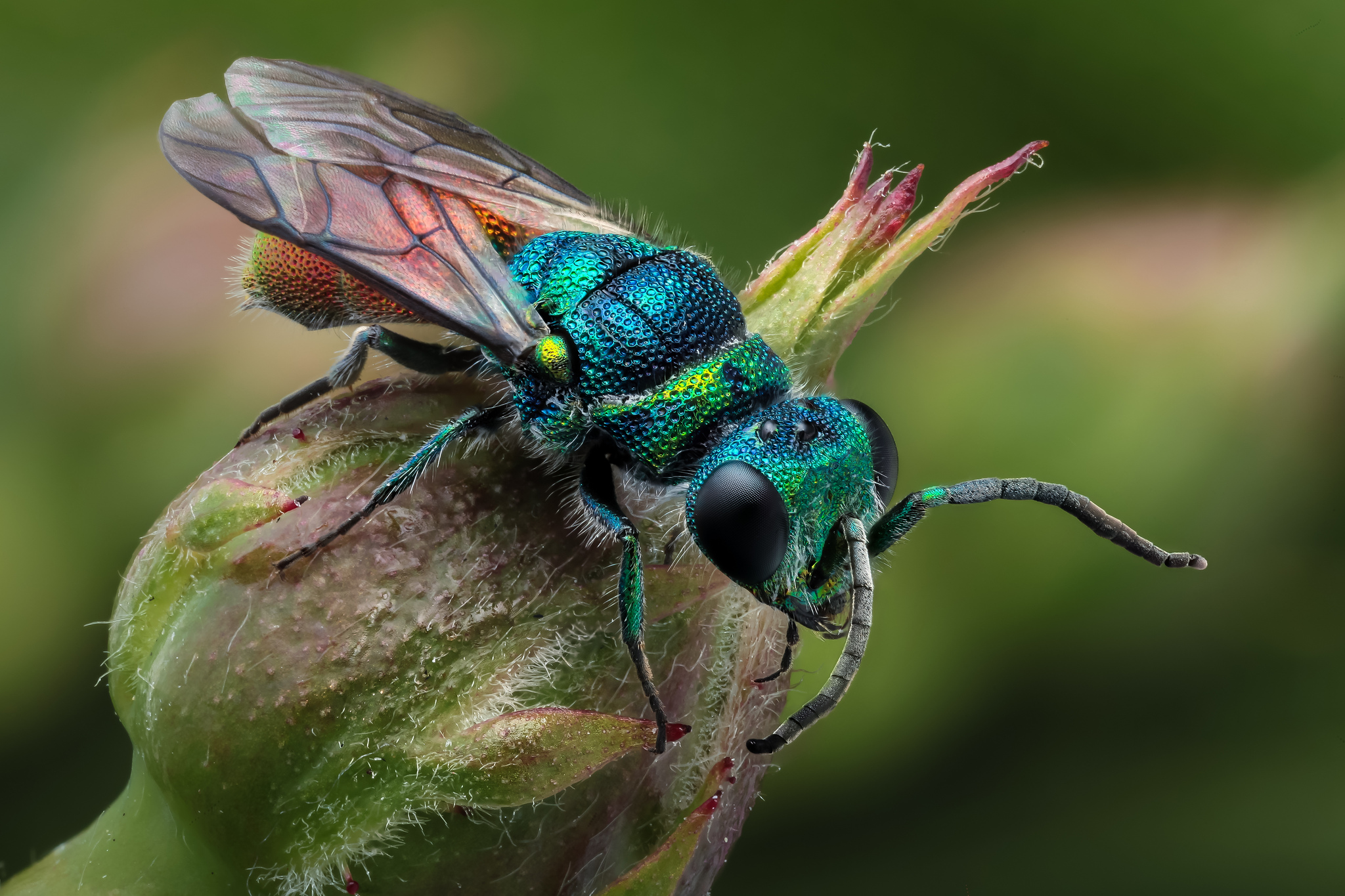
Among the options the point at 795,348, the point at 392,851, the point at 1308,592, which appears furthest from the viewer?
the point at 1308,592

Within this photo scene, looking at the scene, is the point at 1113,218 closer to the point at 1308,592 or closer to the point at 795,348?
the point at 1308,592

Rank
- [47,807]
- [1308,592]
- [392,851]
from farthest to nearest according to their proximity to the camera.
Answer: [47,807]
[1308,592]
[392,851]

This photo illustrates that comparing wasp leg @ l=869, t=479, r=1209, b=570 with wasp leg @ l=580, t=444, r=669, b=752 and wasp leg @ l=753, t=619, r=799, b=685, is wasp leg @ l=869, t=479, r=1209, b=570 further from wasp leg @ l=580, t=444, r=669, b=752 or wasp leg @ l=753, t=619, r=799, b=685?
wasp leg @ l=580, t=444, r=669, b=752

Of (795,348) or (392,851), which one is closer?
(392,851)

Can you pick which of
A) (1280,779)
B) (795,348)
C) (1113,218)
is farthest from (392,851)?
(1113,218)

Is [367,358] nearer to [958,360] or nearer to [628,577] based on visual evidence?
[628,577]

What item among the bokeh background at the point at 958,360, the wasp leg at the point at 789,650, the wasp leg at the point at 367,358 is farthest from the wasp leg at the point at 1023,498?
the wasp leg at the point at 367,358
